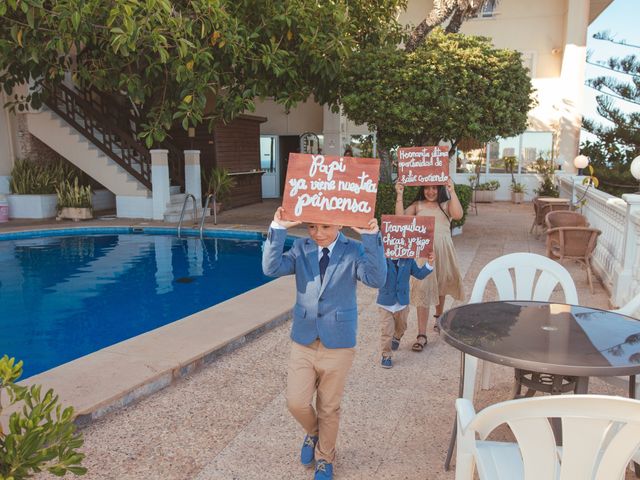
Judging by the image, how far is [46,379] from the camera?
12.3ft

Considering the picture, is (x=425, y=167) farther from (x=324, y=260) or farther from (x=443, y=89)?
(x=443, y=89)

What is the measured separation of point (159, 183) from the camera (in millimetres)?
13016

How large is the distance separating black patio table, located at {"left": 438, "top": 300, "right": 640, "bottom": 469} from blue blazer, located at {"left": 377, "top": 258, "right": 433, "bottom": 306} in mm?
1149

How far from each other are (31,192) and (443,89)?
1060 cm

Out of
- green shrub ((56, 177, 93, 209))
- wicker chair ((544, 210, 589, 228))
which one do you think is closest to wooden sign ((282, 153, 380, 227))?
wicker chair ((544, 210, 589, 228))

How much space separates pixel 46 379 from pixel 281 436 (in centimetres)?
180

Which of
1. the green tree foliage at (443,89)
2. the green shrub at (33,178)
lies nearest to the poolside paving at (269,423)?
the green tree foliage at (443,89)

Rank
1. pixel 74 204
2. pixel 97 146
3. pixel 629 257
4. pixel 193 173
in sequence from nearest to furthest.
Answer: pixel 629 257 → pixel 74 204 → pixel 97 146 → pixel 193 173

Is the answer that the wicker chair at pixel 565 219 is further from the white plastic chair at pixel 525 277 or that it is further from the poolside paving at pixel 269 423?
the white plastic chair at pixel 525 277

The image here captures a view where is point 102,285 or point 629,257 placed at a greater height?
point 629,257

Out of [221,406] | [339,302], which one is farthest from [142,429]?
[339,302]

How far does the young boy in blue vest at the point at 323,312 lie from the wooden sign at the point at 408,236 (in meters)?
1.36

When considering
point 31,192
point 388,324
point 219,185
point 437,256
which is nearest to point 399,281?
point 388,324

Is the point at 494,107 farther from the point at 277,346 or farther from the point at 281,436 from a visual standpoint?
the point at 281,436
